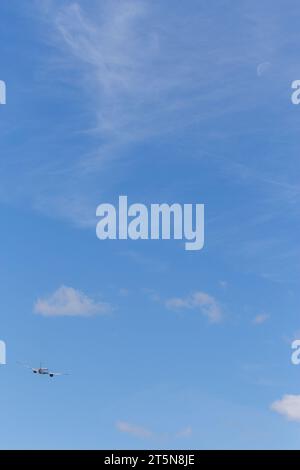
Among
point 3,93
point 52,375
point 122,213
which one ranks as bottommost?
point 52,375

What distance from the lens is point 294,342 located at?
114 metres
